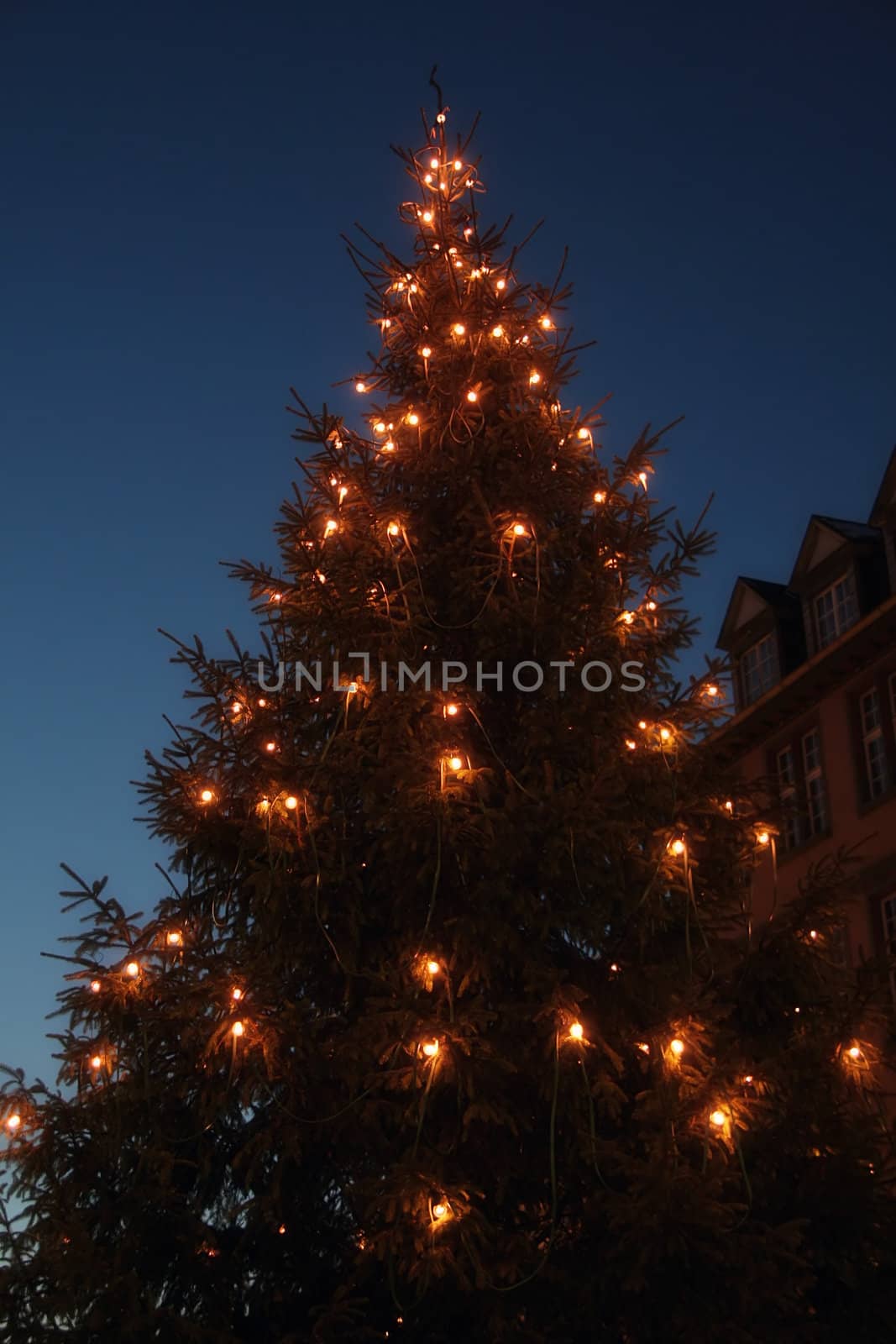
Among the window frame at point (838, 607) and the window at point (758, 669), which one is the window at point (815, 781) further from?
the window at point (758, 669)

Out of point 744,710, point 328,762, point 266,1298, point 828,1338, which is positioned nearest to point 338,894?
point 328,762

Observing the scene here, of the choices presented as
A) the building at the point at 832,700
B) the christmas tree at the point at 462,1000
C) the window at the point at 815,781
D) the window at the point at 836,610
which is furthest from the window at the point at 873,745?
the christmas tree at the point at 462,1000

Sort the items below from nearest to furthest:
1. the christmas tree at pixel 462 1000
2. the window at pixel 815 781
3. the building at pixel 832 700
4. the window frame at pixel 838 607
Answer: the christmas tree at pixel 462 1000, the building at pixel 832 700, the window at pixel 815 781, the window frame at pixel 838 607

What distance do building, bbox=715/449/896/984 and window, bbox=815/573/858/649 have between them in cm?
3

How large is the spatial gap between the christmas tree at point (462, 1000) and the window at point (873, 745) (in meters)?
13.3

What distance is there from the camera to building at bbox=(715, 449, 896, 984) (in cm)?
2181

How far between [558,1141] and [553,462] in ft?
16.6

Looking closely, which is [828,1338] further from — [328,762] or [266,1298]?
[328,762]

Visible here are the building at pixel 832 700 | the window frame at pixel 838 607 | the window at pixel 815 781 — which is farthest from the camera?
the window frame at pixel 838 607

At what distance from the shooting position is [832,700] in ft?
78.3

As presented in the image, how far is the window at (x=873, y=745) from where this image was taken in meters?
22.2

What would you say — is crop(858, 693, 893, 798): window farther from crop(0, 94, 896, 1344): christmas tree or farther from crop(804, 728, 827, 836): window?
crop(0, 94, 896, 1344): christmas tree

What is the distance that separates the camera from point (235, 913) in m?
9.33

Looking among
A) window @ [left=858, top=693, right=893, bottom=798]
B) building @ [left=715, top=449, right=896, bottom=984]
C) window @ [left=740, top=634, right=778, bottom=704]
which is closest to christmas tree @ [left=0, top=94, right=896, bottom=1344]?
building @ [left=715, top=449, right=896, bottom=984]
